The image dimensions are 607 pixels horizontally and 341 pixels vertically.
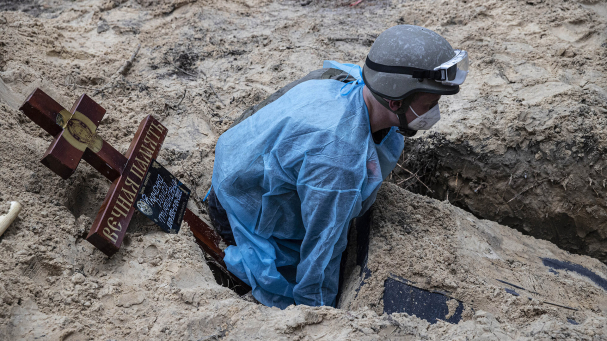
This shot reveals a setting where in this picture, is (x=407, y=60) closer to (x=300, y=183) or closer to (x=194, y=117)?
(x=300, y=183)

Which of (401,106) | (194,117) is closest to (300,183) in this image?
(401,106)

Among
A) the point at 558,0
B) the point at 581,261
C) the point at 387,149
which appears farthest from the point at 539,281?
the point at 558,0

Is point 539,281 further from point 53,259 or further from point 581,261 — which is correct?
point 53,259

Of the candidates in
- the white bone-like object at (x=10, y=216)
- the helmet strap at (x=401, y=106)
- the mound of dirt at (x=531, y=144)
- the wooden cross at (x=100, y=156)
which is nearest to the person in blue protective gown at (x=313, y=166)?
the helmet strap at (x=401, y=106)

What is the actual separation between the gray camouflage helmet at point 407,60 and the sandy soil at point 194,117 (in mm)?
738

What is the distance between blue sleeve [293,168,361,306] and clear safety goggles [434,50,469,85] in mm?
545

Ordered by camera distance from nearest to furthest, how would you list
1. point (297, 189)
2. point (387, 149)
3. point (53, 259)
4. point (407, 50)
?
point (53, 259), point (407, 50), point (297, 189), point (387, 149)

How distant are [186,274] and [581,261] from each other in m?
2.18

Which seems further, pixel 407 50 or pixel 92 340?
pixel 407 50

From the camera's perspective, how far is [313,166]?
186 cm

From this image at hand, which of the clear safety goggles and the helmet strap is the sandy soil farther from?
the clear safety goggles

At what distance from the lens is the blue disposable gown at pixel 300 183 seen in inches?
73.7

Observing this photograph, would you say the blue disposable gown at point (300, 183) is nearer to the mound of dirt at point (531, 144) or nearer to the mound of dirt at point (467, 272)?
the mound of dirt at point (467, 272)

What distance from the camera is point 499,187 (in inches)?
120
